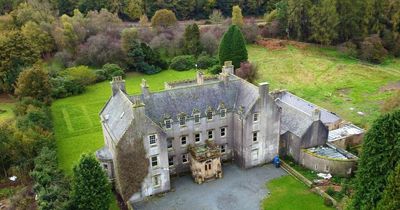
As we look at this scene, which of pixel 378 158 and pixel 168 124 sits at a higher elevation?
pixel 378 158

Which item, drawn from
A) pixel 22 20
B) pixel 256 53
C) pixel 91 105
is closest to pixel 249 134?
pixel 91 105

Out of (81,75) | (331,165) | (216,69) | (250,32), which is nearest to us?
(331,165)

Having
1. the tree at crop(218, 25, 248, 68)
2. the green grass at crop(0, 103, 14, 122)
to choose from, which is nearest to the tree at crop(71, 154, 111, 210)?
the green grass at crop(0, 103, 14, 122)

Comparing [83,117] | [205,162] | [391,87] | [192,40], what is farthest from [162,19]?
[205,162]

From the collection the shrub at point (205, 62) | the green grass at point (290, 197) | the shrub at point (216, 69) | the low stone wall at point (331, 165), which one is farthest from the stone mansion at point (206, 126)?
the shrub at point (205, 62)

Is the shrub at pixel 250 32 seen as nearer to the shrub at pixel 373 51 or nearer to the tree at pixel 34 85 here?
the shrub at pixel 373 51

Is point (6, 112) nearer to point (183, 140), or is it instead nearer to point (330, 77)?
point (183, 140)
